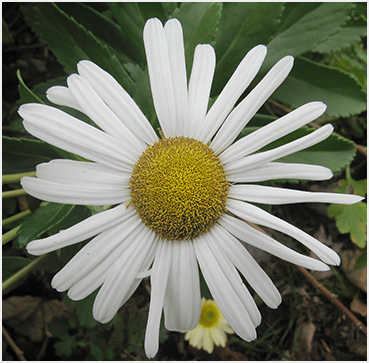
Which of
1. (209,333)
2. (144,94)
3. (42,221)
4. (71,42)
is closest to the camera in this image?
(42,221)

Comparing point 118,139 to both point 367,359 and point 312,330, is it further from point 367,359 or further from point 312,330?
point 367,359

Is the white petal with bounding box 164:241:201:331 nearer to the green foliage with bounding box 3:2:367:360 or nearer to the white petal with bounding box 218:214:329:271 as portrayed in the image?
the white petal with bounding box 218:214:329:271

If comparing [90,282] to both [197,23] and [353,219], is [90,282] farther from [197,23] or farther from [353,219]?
[353,219]

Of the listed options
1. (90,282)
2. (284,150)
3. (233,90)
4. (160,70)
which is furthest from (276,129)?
(90,282)

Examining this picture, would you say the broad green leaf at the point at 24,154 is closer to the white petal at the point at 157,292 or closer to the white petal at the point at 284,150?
the white petal at the point at 157,292

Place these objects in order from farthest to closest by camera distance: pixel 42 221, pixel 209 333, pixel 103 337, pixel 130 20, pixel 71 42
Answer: pixel 209 333 < pixel 103 337 < pixel 130 20 < pixel 71 42 < pixel 42 221

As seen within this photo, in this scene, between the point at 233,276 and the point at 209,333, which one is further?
the point at 209,333
